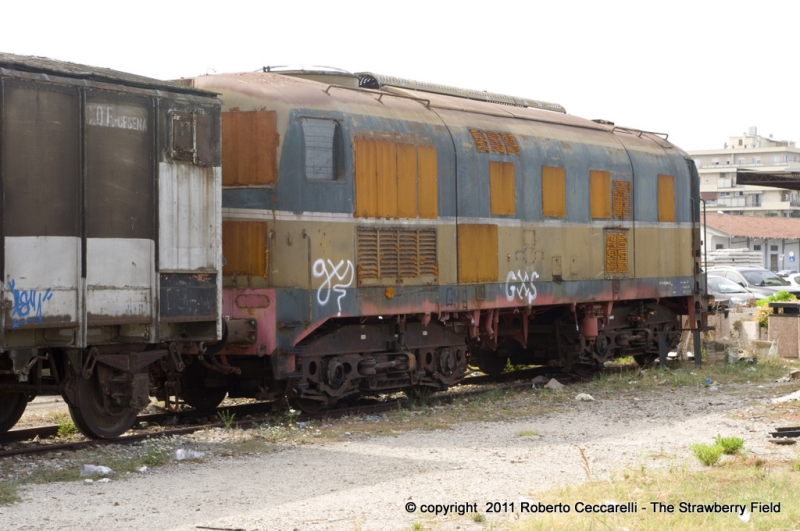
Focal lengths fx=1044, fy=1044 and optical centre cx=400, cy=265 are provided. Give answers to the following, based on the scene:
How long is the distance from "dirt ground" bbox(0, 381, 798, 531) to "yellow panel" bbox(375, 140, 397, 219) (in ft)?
8.78

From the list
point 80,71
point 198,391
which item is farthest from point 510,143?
point 80,71

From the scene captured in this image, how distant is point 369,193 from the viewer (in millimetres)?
12742

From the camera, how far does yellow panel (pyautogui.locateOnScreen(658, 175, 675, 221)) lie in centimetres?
1852

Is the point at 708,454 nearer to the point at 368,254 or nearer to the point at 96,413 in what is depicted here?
the point at 368,254

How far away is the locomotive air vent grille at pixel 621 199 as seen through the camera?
17.2 m

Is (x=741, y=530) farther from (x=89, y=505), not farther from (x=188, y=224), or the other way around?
(x=188, y=224)

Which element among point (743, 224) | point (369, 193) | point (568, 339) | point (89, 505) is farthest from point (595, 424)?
point (743, 224)

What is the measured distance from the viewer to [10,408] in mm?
10867

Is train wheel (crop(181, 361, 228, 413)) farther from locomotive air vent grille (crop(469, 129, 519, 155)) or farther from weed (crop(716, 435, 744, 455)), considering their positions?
weed (crop(716, 435, 744, 455))

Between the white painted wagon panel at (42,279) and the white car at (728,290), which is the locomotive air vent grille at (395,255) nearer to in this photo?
the white painted wagon panel at (42,279)

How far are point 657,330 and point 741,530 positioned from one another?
1240 cm

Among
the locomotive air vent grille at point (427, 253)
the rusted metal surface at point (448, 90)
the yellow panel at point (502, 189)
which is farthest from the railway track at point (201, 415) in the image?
the rusted metal surface at point (448, 90)

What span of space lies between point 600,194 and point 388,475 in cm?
900

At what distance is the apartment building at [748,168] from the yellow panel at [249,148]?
89692 millimetres
